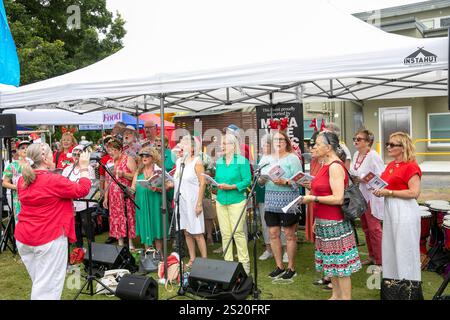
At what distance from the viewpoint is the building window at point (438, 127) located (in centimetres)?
1738

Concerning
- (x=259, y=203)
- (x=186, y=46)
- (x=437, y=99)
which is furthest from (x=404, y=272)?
(x=437, y=99)

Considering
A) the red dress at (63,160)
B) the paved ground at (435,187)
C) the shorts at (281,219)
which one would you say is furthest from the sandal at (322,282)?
the paved ground at (435,187)

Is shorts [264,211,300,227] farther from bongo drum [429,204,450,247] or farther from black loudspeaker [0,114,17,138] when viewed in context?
black loudspeaker [0,114,17,138]

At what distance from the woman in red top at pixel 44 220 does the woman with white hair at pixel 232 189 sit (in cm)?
177

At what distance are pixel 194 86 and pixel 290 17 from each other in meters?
1.65

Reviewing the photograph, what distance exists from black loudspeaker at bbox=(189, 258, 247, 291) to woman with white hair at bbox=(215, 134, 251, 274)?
25.2 inches

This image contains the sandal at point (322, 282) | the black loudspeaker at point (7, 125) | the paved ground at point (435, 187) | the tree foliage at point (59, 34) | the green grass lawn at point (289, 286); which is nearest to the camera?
the green grass lawn at point (289, 286)

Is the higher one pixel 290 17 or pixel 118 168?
pixel 290 17

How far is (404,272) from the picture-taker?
4090 millimetres

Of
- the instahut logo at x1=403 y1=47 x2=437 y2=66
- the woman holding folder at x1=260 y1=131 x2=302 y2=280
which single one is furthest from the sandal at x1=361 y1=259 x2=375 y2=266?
the instahut logo at x1=403 y1=47 x2=437 y2=66

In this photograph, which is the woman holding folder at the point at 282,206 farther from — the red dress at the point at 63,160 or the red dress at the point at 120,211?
the red dress at the point at 63,160

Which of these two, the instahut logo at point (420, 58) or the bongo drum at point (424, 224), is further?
the bongo drum at point (424, 224)

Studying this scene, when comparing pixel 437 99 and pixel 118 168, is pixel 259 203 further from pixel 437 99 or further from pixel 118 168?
pixel 437 99

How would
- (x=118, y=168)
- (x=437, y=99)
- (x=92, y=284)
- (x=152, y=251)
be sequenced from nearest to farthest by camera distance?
(x=92, y=284)
(x=152, y=251)
(x=118, y=168)
(x=437, y=99)
